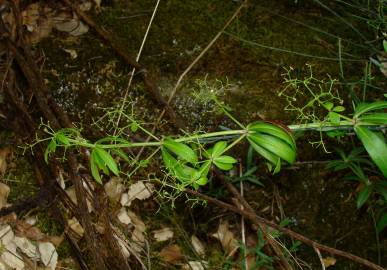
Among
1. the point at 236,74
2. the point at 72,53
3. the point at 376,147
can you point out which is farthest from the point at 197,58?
the point at 376,147

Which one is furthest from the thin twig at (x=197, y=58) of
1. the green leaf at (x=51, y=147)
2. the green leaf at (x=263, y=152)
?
the green leaf at (x=263, y=152)

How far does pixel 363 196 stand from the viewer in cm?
225

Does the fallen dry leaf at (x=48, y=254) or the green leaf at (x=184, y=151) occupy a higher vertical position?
the green leaf at (x=184, y=151)

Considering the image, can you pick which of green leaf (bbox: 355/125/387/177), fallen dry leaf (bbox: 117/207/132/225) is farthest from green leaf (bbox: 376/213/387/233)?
fallen dry leaf (bbox: 117/207/132/225)

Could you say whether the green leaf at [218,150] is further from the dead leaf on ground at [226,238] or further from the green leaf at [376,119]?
the dead leaf on ground at [226,238]

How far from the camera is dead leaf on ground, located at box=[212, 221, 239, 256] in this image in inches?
92.4

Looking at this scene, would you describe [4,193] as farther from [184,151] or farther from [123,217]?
[184,151]

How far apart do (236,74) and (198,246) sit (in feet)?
2.64

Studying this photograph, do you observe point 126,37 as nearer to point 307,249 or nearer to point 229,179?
point 229,179

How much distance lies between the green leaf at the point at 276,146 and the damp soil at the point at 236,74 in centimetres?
60

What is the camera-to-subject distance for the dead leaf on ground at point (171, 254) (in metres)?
2.31

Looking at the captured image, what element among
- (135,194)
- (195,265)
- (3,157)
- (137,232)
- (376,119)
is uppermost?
(376,119)

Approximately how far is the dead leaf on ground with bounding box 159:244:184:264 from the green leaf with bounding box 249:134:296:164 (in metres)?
0.76

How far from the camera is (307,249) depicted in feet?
7.69
